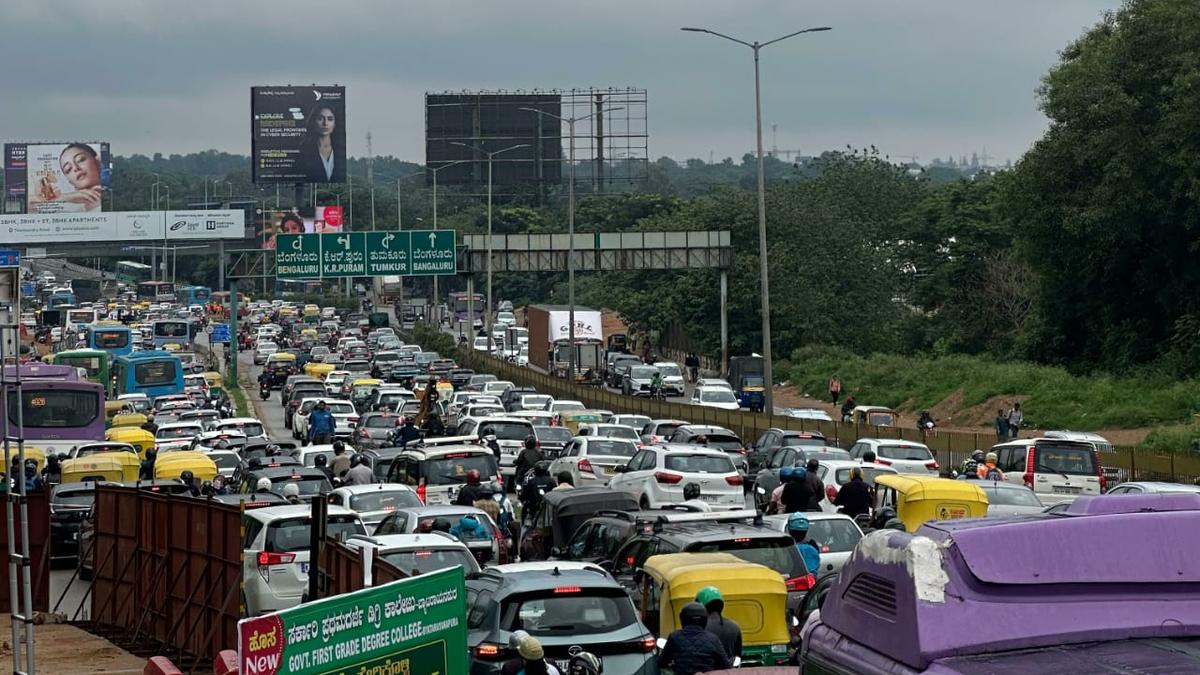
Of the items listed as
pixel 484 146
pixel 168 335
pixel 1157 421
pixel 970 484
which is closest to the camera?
pixel 970 484

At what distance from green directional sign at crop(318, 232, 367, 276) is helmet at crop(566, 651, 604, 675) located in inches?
2653

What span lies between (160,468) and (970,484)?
1490 centimetres

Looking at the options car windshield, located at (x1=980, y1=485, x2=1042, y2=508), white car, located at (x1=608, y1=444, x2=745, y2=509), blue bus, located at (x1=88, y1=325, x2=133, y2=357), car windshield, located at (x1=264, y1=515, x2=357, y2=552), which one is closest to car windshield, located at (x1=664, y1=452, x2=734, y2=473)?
white car, located at (x1=608, y1=444, x2=745, y2=509)

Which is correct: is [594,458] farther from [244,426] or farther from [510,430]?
[244,426]

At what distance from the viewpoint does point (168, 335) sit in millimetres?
106000

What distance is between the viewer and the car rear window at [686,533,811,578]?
633 inches

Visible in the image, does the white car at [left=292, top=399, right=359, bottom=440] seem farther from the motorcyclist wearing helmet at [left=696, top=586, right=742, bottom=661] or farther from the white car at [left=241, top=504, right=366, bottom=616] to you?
the motorcyclist wearing helmet at [left=696, top=586, right=742, bottom=661]

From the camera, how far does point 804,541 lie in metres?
18.2

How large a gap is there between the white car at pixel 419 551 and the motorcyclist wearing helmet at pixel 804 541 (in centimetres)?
305

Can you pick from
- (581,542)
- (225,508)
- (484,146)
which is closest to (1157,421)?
(581,542)

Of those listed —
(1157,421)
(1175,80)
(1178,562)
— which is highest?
(1175,80)

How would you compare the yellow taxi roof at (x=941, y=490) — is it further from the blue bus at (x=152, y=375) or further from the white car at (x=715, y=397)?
the blue bus at (x=152, y=375)

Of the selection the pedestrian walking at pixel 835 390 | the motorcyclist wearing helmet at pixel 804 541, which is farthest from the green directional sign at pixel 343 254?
the motorcyclist wearing helmet at pixel 804 541

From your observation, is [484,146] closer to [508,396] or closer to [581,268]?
[581,268]
